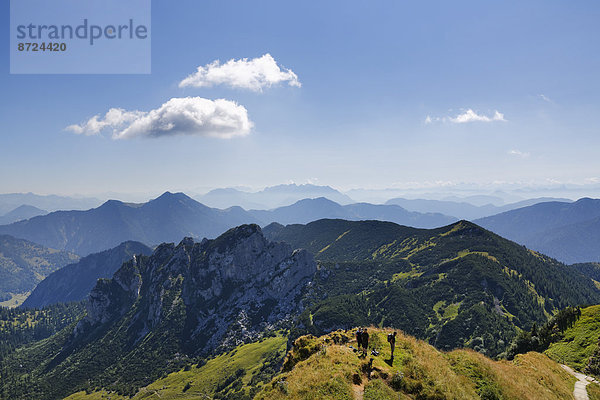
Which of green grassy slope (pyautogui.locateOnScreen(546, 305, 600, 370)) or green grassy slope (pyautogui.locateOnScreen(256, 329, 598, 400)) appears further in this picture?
green grassy slope (pyautogui.locateOnScreen(546, 305, 600, 370))

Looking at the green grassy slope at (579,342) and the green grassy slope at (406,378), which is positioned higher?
the green grassy slope at (406,378)

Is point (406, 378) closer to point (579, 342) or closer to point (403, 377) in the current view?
point (403, 377)

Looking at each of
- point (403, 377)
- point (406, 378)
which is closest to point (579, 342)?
point (406, 378)

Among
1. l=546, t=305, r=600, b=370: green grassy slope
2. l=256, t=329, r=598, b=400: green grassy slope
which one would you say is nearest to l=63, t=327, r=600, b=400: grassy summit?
l=256, t=329, r=598, b=400: green grassy slope

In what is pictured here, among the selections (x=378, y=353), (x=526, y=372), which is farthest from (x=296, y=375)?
(x=526, y=372)

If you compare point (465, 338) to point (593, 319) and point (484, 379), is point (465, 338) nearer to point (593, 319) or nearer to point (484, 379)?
point (593, 319)

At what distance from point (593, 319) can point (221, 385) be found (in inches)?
8358

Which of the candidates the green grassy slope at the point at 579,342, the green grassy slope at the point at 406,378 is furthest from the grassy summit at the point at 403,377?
the green grassy slope at the point at 579,342

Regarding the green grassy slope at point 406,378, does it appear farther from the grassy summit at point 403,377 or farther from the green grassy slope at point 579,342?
the green grassy slope at point 579,342

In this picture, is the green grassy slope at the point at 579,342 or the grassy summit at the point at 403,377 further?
the green grassy slope at the point at 579,342

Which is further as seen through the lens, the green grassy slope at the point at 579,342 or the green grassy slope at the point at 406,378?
the green grassy slope at the point at 579,342

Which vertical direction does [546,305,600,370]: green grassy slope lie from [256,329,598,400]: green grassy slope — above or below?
below

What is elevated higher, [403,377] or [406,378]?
[403,377]

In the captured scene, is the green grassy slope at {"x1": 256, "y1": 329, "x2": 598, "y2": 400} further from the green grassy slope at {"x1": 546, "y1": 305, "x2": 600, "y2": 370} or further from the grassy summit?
the green grassy slope at {"x1": 546, "y1": 305, "x2": 600, "y2": 370}
